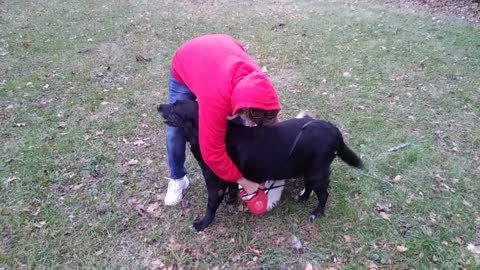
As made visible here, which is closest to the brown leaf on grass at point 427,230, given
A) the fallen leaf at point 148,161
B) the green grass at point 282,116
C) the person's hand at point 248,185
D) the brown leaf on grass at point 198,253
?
the green grass at point 282,116

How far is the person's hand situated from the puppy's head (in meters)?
0.54

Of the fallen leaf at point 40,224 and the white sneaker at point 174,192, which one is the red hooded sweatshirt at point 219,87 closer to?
the white sneaker at point 174,192

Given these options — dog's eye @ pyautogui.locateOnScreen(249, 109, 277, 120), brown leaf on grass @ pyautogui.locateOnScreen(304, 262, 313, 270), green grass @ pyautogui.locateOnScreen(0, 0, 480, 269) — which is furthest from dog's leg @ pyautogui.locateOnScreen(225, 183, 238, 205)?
dog's eye @ pyautogui.locateOnScreen(249, 109, 277, 120)

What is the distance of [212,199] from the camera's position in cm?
307

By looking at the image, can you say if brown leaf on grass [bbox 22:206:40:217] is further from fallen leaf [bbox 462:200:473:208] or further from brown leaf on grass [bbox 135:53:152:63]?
fallen leaf [bbox 462:200:473:208]

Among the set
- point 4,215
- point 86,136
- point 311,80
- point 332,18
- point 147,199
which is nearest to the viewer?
point 4,215

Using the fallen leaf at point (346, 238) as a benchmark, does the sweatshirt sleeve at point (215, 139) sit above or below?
above

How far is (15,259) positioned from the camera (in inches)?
115

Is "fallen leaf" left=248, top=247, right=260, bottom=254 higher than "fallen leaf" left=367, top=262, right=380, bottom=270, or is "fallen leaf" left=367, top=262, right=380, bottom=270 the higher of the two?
"fallen leaf" left=367, top=262, right=380, bottom=270

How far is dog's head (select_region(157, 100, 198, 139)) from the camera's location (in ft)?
8.88

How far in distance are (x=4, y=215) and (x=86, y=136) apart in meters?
1.30

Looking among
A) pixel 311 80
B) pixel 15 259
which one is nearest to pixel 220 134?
pixel 15 259

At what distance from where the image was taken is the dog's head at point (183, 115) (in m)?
2.71

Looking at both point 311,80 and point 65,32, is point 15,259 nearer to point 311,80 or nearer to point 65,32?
point 311,80
